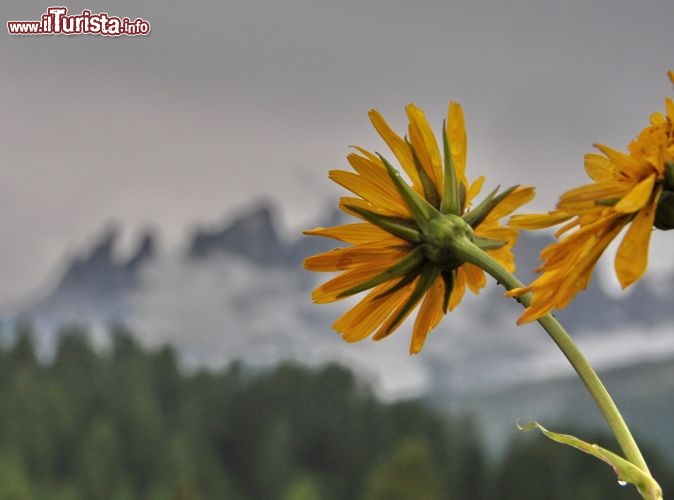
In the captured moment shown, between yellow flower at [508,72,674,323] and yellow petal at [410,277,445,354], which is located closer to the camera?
yellow flower at [508,72,674,323]

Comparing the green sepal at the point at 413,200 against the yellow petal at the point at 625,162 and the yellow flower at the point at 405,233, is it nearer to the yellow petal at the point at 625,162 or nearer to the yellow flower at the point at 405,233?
the yellow flower at the point at 405,233

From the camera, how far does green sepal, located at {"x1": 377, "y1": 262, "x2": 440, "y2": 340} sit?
119 cm

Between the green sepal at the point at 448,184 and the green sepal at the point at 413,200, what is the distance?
2 cm

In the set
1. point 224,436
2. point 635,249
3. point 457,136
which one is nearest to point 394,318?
point 457,136

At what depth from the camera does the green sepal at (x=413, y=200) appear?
1.17 meters

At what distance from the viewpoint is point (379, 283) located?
3.87 ft

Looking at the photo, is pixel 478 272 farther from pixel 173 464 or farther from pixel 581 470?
pixel 173 464

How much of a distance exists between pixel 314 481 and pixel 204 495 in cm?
437

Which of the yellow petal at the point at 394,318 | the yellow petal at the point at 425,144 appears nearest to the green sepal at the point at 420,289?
the yellow petal at the point at 394,318

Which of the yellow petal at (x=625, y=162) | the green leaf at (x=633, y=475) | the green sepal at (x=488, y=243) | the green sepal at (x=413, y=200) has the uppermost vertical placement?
the green sepal at (x=413, y=200)

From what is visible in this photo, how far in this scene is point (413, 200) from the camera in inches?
47.1

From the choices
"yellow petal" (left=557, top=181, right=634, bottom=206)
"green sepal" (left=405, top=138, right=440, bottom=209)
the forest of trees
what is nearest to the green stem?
"yellow petal" (left=557, top=181, right=634, bottom=206)

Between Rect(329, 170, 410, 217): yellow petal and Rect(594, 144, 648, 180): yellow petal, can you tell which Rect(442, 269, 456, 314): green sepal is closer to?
Rect(329, 170, 410, 217): yellow petal

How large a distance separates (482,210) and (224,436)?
44557 millimetres
